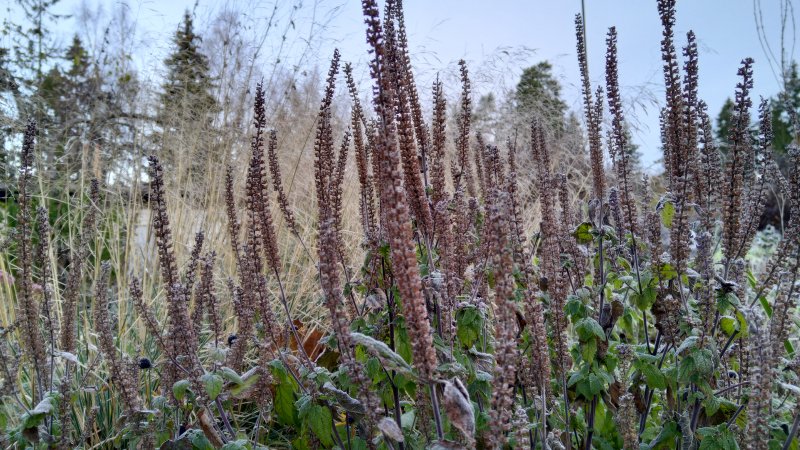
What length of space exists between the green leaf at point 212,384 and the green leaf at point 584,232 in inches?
55.3

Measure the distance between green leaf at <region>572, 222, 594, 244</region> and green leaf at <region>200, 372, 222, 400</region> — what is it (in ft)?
4.60

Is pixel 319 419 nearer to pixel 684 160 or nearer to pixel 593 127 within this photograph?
Result: pixel 684 160

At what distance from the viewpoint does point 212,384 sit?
170cm

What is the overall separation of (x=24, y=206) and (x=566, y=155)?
741cm

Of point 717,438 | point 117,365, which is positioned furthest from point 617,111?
point 117,365

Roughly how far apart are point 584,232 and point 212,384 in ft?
4.78

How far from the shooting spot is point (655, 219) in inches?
82.4

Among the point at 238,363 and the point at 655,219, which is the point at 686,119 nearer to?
the point at 655,219

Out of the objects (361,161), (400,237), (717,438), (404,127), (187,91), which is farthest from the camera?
(187,91)

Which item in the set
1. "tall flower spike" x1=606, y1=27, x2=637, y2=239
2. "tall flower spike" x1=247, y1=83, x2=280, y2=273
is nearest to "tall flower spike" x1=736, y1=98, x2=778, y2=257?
"tall flower spike" x1=606, y1=27, x2=637, y2=239

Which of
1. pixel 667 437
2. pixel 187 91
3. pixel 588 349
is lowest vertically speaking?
pixel 667 437

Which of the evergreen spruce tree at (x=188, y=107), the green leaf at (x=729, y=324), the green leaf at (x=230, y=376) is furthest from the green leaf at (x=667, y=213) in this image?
the evergreen spruce tree at (x=188, y=107)

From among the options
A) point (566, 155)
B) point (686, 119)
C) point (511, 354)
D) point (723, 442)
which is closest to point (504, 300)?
point (511, 354)

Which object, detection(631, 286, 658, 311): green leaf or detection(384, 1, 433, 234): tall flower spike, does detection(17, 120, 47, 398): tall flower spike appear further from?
detection(631, 286, 658, 311): green leaf
